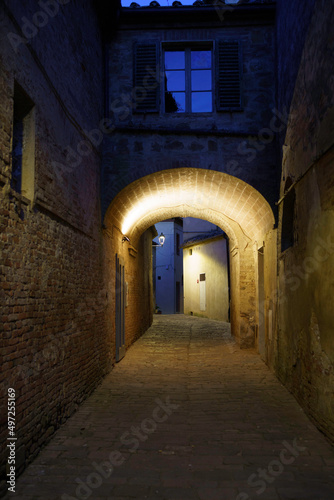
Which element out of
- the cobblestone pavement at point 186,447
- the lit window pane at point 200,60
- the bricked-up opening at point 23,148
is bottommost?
the cobblestone pavement at point 186,447

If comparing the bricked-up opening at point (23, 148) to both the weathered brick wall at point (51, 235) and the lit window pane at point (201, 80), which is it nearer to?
the weathered brick wall at point (51, 235)

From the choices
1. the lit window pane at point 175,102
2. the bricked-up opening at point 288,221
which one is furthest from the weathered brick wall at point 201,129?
Answer: the bricked-up opening at point 288,221

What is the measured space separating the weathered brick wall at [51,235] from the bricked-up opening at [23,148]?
0.09m

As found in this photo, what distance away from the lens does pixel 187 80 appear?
8430mm

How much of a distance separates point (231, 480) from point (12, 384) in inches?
81.3

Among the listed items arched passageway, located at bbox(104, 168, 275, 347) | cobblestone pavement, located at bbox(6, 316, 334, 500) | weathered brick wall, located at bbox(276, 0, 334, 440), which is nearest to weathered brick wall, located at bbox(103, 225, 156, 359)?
arched passageway, located at bbox(104, 168, 275, 347)

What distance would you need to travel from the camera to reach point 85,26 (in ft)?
21.9

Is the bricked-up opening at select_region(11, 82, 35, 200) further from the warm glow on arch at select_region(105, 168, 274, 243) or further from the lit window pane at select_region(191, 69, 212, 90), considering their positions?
the lit window pane at select_region(191, 69, 212, 90)

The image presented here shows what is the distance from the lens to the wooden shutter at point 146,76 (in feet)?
27.0

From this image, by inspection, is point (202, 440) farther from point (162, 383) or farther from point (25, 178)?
point (25, 178)

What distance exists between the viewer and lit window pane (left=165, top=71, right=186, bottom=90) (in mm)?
8445

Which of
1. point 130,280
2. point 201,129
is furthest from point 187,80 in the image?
point 130,280

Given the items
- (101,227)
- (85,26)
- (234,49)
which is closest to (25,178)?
(101,227)

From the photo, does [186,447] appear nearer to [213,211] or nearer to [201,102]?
[201,102]
